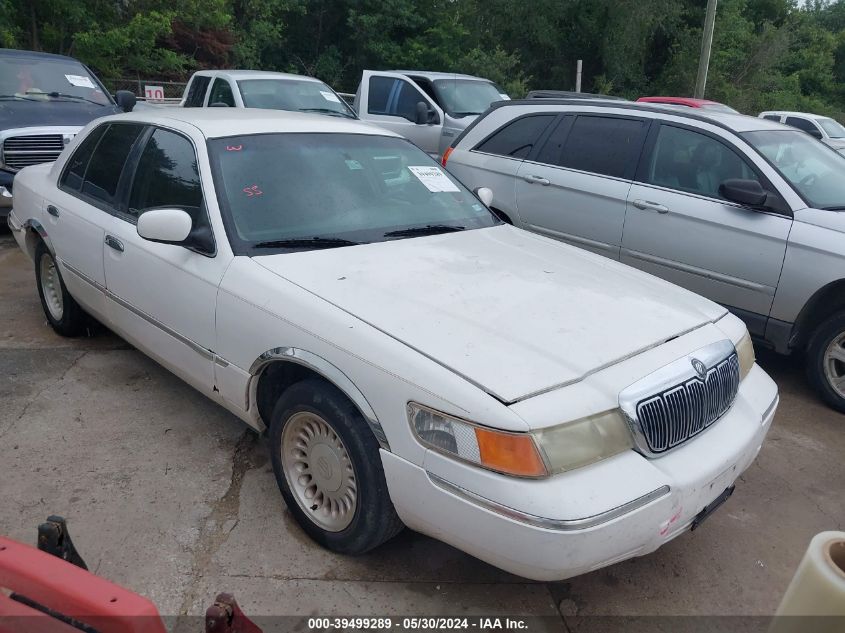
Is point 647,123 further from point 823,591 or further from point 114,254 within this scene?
point 823,591

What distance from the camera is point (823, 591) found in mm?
1627

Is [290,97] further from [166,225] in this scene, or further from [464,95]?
[166,225]

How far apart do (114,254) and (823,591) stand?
144 inches

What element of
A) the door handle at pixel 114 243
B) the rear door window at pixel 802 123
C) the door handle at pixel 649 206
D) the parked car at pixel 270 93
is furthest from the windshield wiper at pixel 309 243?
the rear door window at pixel 802 123

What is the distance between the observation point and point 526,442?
2.35 meters

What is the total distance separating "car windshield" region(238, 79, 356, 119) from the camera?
988cm

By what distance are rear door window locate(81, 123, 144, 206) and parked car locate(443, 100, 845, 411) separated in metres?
3.09

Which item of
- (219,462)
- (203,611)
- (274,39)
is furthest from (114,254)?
(274,39)

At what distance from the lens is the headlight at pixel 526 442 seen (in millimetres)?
2359

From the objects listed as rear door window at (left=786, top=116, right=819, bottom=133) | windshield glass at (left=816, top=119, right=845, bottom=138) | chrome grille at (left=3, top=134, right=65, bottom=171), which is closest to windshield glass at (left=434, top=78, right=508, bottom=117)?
chrome grille at (left=3, top=134, right=65, bottom=171)

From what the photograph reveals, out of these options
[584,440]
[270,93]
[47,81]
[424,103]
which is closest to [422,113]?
[424,103]

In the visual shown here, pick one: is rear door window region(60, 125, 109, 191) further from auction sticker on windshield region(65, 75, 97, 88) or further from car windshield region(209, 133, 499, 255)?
auction sticker on windshield region(65, 75, 97, 88)

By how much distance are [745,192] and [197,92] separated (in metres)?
8.50

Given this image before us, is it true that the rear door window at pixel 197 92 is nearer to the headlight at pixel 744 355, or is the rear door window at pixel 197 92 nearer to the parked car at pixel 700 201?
the parked car at pixel 700 201
